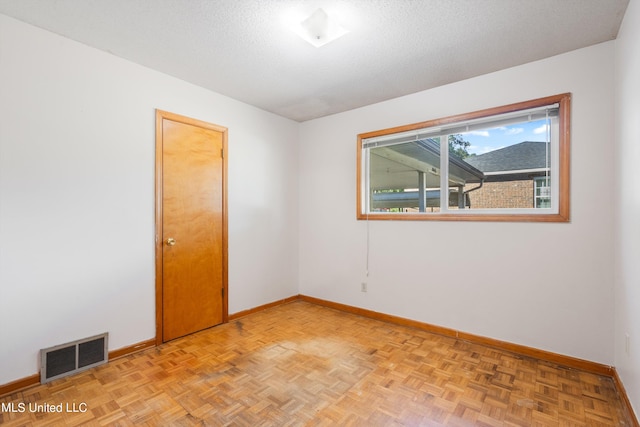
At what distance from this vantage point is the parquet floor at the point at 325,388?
5.94ft

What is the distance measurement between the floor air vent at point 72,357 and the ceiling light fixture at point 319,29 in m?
2.76

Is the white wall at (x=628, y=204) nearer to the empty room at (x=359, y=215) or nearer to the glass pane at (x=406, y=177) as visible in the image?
the empty room at (x=359, y=215)

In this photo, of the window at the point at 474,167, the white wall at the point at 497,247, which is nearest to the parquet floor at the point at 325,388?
the white wall at the point at 497,247

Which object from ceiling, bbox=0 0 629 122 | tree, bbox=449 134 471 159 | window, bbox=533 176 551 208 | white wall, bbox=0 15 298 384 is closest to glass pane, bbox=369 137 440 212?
tree, bbox=449 134 471 159

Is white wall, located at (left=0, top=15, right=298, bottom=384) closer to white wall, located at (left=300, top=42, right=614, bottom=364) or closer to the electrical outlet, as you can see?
white wall, located at (left=300, top=42, right=614, bottom=364)

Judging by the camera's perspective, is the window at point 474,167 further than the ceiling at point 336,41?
Yes

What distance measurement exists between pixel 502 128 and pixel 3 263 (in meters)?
3.98

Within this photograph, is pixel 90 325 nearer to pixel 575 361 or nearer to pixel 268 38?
pixel 268 38

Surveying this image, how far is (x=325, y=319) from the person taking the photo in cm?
351

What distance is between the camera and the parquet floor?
1810mm

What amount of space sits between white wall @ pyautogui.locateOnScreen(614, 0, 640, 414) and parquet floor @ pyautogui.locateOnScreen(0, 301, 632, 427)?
329mm

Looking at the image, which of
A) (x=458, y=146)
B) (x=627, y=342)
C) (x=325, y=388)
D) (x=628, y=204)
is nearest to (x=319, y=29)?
(x=458, y=146)

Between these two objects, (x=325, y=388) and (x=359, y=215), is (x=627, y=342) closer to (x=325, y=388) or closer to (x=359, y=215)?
(x=325, y=388)

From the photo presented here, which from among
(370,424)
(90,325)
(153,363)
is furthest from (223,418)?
(90,325)
